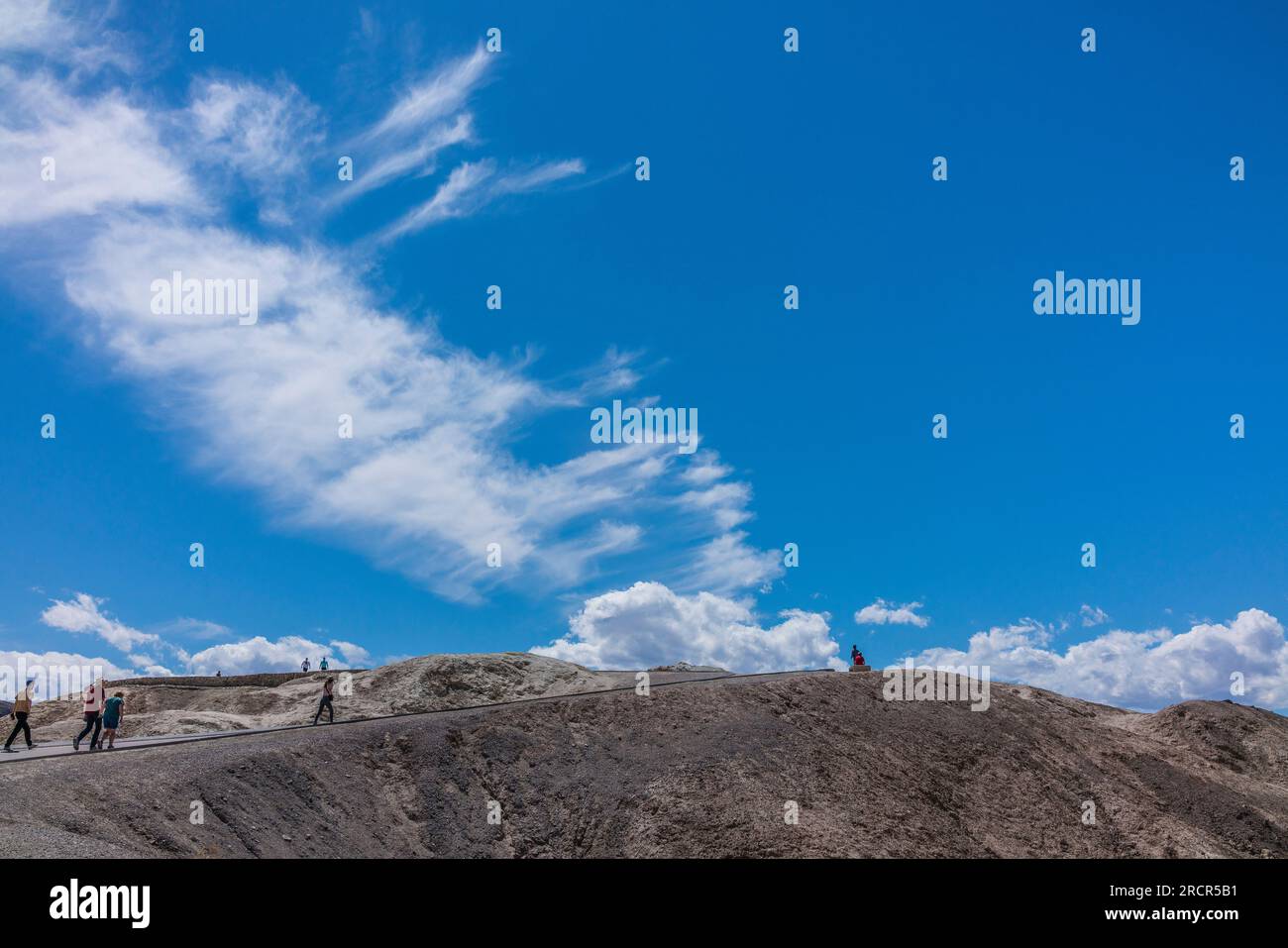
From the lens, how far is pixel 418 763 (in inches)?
1352

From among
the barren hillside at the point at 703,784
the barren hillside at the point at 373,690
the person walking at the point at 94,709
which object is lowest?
the barren hillside at the point at 703,784

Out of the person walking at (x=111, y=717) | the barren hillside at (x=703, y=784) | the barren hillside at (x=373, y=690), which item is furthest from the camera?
the barren hillside at (x=373, y=690)

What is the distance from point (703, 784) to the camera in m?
35.8

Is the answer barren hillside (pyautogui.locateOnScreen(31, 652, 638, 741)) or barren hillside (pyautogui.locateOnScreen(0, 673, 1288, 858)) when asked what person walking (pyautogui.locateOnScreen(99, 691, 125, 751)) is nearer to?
barren hillside (pyautogui.locateOnScreen(0, 673, 1288, 858))

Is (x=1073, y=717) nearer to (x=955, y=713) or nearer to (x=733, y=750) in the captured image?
(x=955, y=713)

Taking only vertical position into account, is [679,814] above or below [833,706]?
below

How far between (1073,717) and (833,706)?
15.3 meters

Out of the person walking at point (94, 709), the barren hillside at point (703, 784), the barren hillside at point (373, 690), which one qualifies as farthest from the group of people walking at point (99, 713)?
the barren hillside at point (373, 690)

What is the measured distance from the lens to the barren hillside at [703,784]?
26.2 metres

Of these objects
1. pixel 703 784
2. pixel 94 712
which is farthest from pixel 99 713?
pixel 703 784

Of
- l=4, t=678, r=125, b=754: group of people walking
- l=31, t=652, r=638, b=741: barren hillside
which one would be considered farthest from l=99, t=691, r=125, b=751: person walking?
l=31, t=652, r=638, b=741: barren hillside

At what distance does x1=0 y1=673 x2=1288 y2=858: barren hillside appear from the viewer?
86.1 feet
